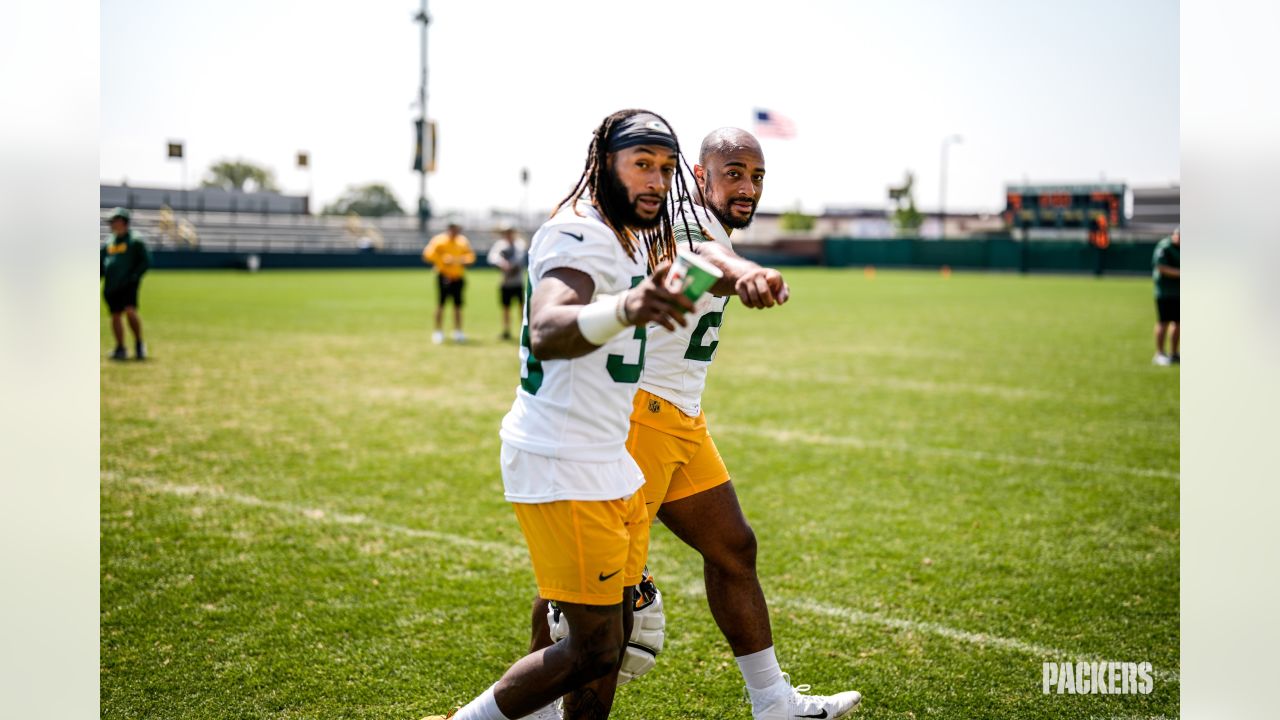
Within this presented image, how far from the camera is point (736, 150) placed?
3.56 metres

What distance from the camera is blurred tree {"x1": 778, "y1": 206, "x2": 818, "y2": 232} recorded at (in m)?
97.8

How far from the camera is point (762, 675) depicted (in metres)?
3.64

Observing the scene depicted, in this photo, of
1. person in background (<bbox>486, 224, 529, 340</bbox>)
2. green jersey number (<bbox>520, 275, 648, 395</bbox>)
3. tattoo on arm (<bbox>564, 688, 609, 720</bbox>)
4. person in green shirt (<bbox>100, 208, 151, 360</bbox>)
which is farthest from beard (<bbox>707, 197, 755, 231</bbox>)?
person in background (<bbox>486, 224, 529, 340</bbox>)

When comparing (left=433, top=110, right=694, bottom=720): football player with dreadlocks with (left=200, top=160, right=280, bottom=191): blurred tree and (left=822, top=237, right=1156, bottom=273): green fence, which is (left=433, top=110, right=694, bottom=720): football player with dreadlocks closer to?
(left=822, top=237, right=1156, bottom=273): green fence

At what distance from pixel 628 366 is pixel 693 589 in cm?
262

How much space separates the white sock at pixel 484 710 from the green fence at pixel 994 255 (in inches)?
1928

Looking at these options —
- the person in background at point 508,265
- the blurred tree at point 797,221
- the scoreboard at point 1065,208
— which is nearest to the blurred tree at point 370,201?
the blurred tree at point 797,221

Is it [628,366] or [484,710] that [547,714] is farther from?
[628,366]

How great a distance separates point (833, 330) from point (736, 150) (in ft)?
51.3

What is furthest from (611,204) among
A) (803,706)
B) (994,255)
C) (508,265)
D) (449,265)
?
(994,255)

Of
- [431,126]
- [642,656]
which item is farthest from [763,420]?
[431,126]

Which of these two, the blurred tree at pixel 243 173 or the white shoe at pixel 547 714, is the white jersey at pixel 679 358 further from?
the blurred tree at pixel 243 173
